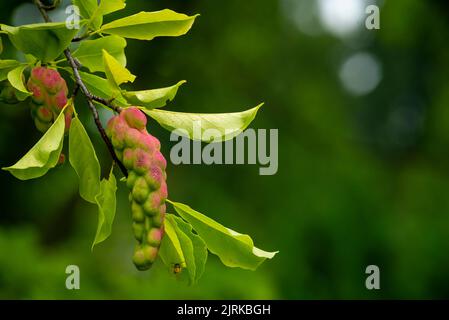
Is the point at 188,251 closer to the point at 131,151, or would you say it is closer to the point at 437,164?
the point at 131,151

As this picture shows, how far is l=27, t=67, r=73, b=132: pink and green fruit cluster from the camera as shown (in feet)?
3.10

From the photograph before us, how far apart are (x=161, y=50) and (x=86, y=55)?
10.9ft

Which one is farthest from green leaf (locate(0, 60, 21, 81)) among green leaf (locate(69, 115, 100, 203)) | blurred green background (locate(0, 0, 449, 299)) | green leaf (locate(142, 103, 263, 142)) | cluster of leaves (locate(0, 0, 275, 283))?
blurred green background (locate(0, 0, 449, 299))

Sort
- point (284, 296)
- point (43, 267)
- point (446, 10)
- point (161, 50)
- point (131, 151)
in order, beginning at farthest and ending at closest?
1. point (446, 10)
2. point (161, 50)
3. point (284, 296)
4. point (43, 267)
5. point (131, 151)

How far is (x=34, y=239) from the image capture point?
3.51 m

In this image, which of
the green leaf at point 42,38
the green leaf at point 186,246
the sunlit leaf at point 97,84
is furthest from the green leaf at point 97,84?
the green leaf at point 186,246

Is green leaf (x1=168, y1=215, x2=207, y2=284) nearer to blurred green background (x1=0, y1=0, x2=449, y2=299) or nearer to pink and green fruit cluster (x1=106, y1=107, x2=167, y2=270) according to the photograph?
pink and green fruit cluster (x1=106, y1=107, x2=167, y2=270)

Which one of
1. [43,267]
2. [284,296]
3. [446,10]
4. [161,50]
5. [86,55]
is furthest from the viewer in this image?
[446,10]

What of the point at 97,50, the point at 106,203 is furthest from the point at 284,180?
the point at 106,203

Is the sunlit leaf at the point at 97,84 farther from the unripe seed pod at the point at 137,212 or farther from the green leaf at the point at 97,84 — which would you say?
the unripe seed pod at the point at 137,212

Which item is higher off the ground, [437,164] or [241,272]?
[437,164]

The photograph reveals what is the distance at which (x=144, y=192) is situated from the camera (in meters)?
0.82

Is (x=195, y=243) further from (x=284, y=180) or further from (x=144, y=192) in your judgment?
(x=284, y=180)
